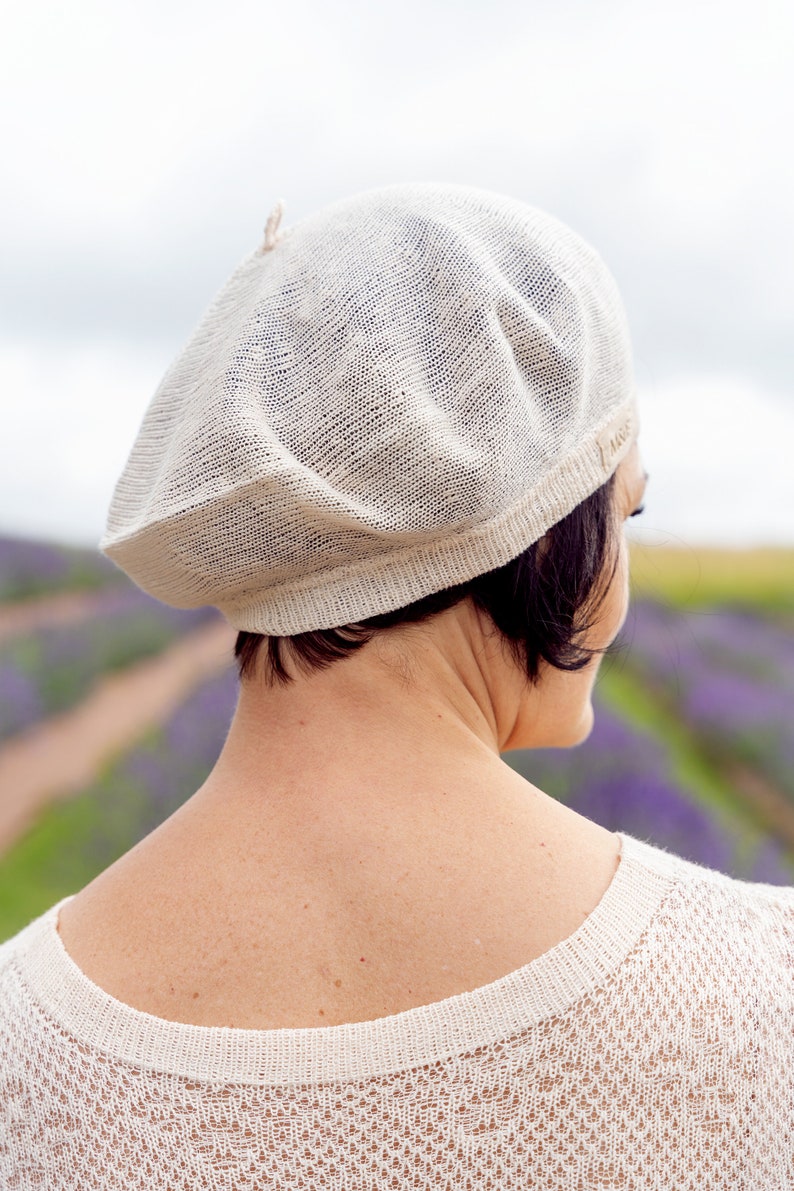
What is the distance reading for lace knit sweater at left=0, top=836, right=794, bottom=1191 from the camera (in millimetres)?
1067

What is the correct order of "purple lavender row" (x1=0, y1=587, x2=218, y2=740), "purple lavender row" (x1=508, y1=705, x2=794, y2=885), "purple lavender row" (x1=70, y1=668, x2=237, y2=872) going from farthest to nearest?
"purple lavender row" (x1=0, y1=587, x2=218, y2=740), "purple lavender row" (x1=70, y1=668, x2=237, y2=872), "purple lavender row" (x1=508, y1=705, x2=794, y2=885)

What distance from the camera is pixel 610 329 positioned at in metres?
1.38

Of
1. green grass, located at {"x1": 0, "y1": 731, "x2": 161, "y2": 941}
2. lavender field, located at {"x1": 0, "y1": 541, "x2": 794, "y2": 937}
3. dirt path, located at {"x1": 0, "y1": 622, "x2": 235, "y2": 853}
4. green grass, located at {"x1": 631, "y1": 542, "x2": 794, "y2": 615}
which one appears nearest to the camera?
lavender field, located at {"x1": 0, "y1": 541, "x2": 794, "y2": 937}

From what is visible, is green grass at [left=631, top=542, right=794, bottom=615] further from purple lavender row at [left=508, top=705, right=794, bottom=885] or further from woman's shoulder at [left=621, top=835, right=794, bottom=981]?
woman's shoulder at [left=621, top=835, right=794, bottom=981]

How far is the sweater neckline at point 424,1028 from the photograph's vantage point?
1066 mm

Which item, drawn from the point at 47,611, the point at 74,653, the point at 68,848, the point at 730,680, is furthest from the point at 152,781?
the point at 47,611

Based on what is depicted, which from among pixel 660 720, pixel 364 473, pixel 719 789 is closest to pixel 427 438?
pixel 364 473

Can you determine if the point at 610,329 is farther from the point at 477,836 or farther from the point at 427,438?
the point at 477,836

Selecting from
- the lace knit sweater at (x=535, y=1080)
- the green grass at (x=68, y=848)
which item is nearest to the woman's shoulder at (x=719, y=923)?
the lace knit sweater at (x=535, y=1080)

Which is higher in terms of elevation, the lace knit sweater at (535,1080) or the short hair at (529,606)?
the short hair at (529,606)

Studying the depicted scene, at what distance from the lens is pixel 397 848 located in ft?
3.70

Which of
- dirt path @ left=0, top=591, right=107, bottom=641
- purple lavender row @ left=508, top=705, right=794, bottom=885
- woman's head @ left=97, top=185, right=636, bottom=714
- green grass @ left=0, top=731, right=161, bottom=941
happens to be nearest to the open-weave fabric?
woman's head @ left=97, top=185, right=636, bottom=714

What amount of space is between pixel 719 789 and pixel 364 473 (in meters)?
7.04

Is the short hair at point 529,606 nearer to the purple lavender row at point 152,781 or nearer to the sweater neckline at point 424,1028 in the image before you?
the sweater neckline at point 424,1028
